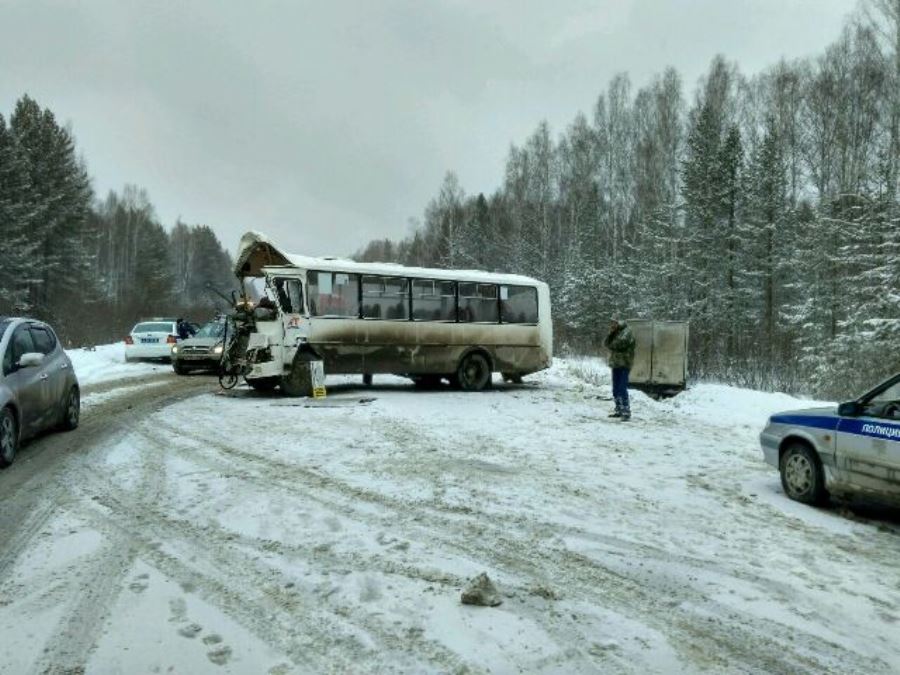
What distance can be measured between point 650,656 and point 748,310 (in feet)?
111

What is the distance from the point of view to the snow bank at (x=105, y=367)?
18516mm

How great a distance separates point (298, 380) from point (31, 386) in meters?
6.40

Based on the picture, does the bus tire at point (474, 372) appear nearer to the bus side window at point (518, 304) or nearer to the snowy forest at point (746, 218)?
the bus side window at point (518, 304)

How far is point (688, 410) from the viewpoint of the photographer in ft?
49.1

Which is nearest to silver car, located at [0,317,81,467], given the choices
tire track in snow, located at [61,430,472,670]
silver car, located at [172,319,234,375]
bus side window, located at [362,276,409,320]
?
tire track in snow, located at [61,430,472,670]

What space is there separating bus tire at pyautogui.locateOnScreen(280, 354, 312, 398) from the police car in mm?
9423

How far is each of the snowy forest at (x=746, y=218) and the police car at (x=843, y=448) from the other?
12.8 meters


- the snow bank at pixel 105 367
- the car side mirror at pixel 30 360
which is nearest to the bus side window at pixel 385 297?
the snow bank at pixel 105 367

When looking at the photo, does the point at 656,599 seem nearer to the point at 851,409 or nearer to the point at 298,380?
the point at 851,409

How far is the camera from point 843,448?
662cm

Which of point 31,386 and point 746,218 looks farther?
point 746,218

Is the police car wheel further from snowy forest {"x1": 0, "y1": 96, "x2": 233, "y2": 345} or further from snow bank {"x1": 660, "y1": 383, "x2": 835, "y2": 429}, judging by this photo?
snowy forest {"x1": 0, "y1": 96, "x2": 233, "y2": 345}

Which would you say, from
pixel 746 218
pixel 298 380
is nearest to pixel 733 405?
pixel 298 380

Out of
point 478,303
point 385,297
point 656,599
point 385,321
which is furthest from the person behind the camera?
point 478,303
